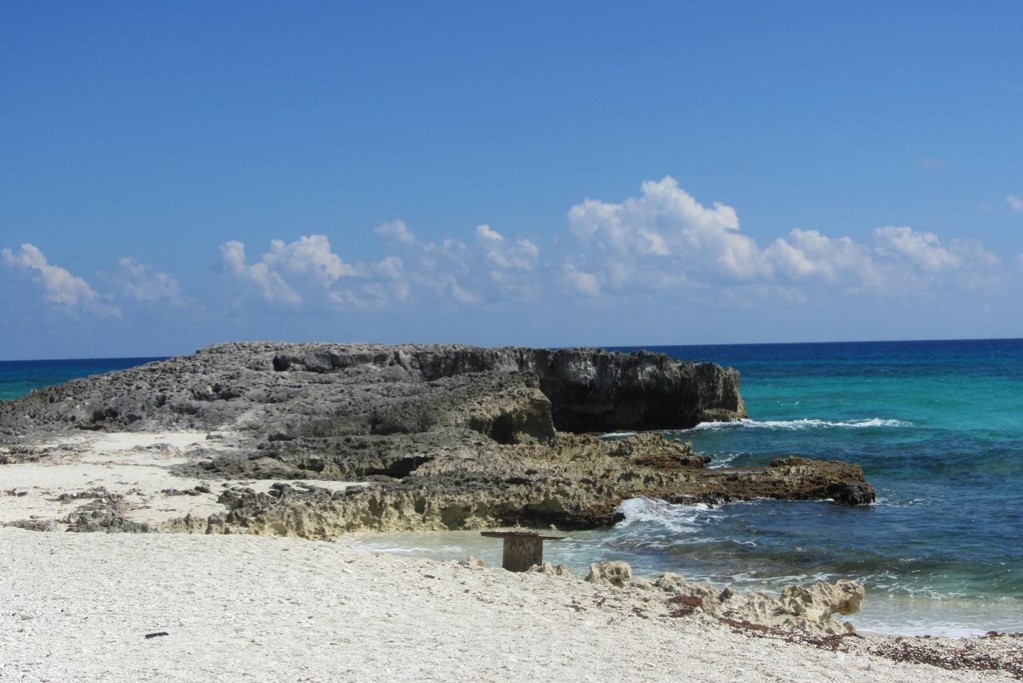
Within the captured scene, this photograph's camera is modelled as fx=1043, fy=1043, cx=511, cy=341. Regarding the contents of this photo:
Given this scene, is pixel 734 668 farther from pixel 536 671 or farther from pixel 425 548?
pixel 425 548

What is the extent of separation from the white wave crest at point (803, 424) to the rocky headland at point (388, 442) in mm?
2986

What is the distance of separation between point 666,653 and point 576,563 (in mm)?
6136

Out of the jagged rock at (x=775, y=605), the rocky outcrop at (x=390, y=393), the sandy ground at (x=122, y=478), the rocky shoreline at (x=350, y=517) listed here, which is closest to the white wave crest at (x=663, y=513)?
the rocky shoreline at (x=350, y=517)

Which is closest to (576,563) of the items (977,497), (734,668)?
(734,668)

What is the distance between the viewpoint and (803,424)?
39750 mm

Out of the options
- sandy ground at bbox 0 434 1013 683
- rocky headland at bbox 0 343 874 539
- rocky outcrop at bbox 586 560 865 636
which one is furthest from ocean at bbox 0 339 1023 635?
sandy ground at bbox 0 434 1013 683

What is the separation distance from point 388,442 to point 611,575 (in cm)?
1123

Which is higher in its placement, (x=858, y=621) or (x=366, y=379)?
(x=366, y=379)

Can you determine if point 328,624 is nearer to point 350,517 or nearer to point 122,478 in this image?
point 350,517

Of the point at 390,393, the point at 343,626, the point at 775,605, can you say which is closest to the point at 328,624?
the point at 343,626

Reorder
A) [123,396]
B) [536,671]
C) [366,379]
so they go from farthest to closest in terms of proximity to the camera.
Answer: [366,379] < [123,396] < [536,671]

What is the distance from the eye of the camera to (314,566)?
38.2ft

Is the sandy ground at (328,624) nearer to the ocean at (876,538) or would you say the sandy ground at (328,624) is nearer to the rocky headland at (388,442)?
the rocky headland at (388,442)

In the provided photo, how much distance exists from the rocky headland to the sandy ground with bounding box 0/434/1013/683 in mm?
3065
